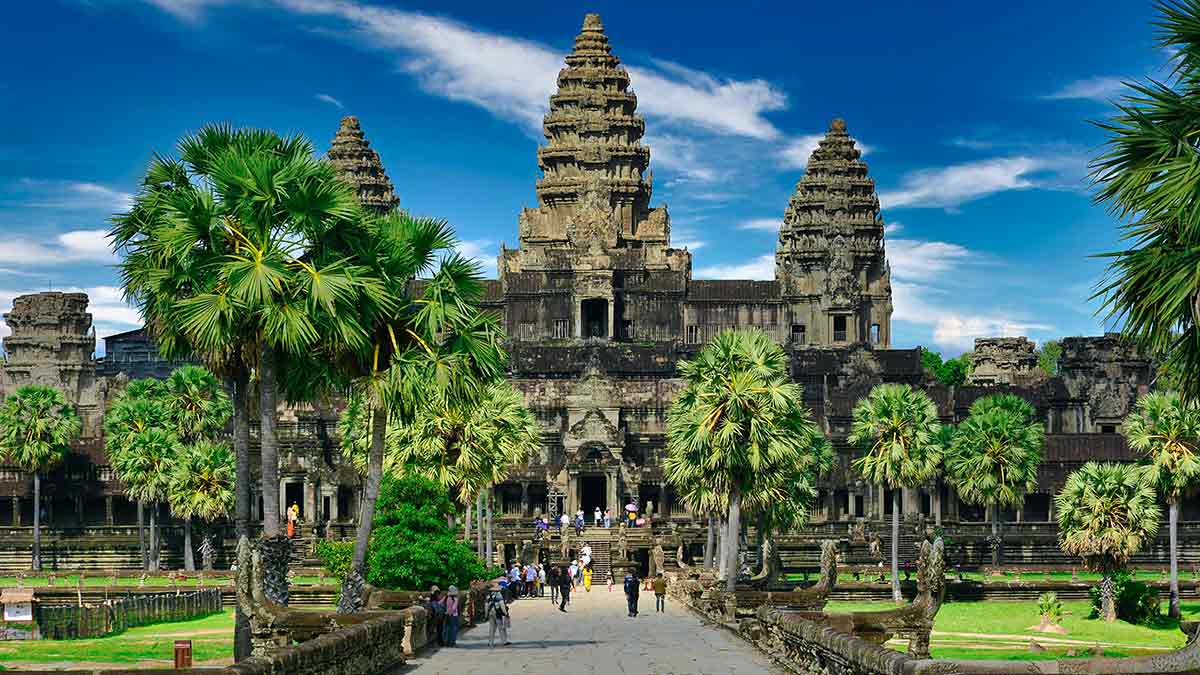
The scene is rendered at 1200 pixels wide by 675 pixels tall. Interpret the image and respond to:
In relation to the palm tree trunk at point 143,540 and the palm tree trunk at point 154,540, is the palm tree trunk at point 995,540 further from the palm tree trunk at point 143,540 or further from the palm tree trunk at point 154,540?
the palm tree trunk at point 143,540

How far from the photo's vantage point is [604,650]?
116 ft

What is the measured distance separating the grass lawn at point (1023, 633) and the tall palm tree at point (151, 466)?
3593 centimetres

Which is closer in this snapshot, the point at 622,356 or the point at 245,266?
the point at 245,266

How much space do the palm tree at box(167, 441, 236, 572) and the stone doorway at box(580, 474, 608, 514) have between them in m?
24.3

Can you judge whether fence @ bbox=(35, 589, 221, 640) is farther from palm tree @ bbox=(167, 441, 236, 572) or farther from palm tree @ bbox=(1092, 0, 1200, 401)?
palm tree @ bbox=(1092, 0, 1200, 401)

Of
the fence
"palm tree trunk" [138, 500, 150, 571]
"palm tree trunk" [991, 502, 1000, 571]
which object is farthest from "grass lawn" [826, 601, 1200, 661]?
"palm tree trunk" [138, 500, 150, 571]

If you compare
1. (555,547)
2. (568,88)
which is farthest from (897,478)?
(568,88)

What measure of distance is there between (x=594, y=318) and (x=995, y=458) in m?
42.7

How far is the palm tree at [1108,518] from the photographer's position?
2638 inches

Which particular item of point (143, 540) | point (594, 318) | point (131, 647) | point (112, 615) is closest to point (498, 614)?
point (131, 647)

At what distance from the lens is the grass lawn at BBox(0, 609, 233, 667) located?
45.7 m

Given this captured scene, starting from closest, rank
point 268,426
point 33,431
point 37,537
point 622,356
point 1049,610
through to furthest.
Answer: point 268,426
point 1049,610
point 37,537
point 33,431
point 622,356

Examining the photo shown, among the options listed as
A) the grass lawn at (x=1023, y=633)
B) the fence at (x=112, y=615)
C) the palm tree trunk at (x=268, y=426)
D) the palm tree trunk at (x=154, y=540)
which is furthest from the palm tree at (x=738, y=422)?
the palm tree trunk at (x=154, y=540)

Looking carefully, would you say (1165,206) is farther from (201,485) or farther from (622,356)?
(622,356)
